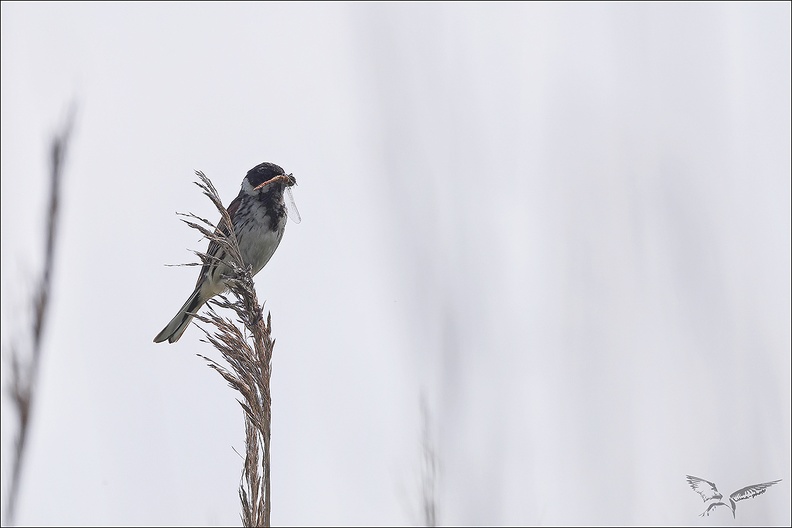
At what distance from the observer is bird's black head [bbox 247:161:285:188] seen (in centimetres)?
645

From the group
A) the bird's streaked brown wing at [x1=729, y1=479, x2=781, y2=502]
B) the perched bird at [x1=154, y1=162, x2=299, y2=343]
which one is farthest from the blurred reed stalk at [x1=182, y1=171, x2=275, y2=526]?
the perched bird at [x1=154, y1=162, x2=299, y2=343]

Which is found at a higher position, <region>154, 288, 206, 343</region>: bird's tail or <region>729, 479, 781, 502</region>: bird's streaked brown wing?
<region>154, 288, 206, 343</region>: bird's tail

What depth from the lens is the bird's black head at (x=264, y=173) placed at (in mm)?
6449

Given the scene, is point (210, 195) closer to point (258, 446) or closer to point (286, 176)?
point (258, 446)

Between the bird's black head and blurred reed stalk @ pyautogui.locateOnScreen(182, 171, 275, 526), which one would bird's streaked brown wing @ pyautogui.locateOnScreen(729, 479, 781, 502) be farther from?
the bird's black head

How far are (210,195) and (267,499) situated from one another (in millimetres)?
1310

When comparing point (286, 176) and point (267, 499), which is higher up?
point (286, 176)

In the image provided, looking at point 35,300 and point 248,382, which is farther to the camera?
point 248,382

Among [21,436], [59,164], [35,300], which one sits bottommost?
[21,436]

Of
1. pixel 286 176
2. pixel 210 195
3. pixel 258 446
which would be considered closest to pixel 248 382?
pixel 258 446

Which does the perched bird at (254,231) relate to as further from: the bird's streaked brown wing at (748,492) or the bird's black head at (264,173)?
the bird's streaked brown wing at (748,492)

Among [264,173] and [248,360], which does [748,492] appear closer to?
[248,360]

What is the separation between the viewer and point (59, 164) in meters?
1.58

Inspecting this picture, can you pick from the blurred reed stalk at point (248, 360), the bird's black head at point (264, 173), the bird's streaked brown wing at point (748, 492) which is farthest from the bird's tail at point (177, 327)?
the bird's streaked brown wing at point (748, 492)
